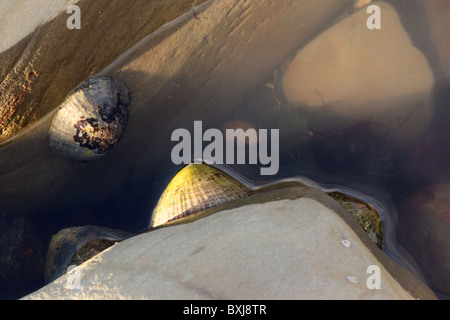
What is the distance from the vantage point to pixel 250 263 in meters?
2.35

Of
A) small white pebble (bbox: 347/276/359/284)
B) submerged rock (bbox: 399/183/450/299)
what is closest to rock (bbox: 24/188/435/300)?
small white pebble (bbox: 347/276/359/284)

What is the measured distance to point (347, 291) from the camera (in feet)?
7.26

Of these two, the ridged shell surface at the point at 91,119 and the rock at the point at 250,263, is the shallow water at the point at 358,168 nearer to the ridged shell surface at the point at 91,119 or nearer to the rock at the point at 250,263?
the ridged shell surface at the point at 91,119

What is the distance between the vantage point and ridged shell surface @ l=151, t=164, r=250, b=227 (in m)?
3.26

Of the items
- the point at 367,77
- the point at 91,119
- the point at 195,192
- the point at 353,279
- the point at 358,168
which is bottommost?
the point at 353,279

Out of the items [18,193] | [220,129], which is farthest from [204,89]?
[18,193]

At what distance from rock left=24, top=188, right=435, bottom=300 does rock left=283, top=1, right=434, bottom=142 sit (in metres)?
1.52

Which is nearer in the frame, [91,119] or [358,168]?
[91,119]

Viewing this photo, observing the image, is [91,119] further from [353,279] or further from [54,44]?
[353,279]

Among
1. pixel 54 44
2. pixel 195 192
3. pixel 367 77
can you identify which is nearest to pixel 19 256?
pixel 195 192

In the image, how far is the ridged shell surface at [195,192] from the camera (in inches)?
128

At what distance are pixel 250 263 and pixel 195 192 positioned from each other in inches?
47.6

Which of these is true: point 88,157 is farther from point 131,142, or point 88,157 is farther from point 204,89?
point 204,89

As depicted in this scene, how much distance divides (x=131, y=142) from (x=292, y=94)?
6.64 feet
